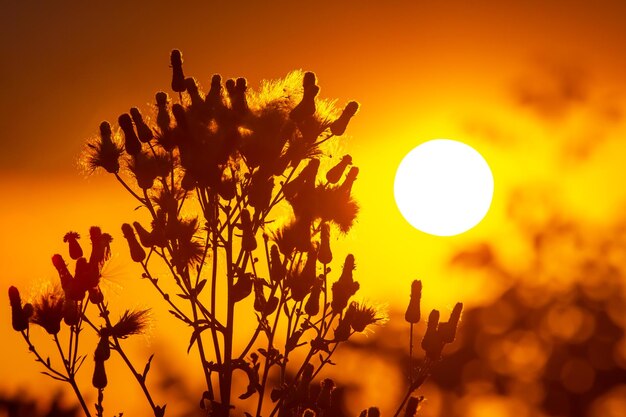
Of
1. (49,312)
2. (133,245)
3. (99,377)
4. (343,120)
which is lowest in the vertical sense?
(99,377)

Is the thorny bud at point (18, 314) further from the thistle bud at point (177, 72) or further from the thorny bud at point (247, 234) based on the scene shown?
the thistle bud at point (177, 72)

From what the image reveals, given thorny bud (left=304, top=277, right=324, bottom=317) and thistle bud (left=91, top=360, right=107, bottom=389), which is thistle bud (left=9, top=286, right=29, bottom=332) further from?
thorny bud (left=304, top=277, right=324, bottom=317)

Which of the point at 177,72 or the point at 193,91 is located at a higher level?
the point at 177,72

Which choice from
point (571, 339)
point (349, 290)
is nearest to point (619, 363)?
point (571, 339)

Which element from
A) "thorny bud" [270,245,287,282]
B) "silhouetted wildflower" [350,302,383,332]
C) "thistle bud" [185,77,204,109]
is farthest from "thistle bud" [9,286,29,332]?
"silhouetted wildflower" [350,302,383,332]

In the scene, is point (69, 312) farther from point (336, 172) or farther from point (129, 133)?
point (336, 172)

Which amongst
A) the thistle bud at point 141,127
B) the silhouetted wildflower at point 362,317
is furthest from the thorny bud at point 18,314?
the silhouetted wildflower at point 362,317

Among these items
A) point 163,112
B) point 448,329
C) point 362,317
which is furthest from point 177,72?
point 448,329

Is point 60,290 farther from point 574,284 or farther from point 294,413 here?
point 574,284
